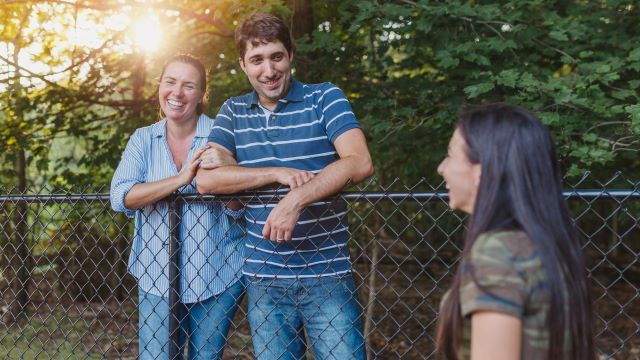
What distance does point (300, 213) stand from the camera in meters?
2.54

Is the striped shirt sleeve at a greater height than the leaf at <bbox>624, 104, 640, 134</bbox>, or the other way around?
the striped shirt sleeve

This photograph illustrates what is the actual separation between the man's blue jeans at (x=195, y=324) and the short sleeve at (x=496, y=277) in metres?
1.56

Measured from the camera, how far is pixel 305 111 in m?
2.72

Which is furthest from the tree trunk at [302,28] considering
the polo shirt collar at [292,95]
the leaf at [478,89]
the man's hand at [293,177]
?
the man's hand at [293,177]

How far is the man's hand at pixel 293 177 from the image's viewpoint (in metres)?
2.51

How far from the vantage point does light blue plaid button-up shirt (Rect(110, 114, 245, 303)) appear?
2.89 meters

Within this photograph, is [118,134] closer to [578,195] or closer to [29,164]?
[29,164]

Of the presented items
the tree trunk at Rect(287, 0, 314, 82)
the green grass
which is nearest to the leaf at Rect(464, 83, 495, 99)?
the tree trunk at Rect(287, 0, 314, 82)

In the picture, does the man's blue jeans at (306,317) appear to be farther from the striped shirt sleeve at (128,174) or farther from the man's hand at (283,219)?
the striped shirt sleeve at (128,174)

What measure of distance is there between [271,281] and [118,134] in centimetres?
420

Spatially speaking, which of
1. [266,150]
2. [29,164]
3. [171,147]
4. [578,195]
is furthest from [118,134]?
[578,195]

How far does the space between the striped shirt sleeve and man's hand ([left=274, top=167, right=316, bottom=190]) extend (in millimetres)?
725

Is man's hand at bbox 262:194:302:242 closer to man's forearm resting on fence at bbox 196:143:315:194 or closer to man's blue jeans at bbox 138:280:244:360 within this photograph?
man's forearm resting on fence at bbox 196:143:315:194

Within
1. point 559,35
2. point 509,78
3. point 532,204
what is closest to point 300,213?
point 532,204
